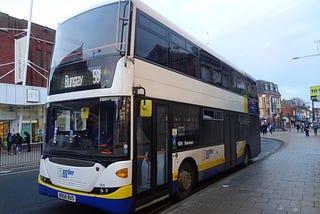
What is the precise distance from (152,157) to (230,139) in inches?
209

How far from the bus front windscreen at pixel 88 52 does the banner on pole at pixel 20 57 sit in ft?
65.6

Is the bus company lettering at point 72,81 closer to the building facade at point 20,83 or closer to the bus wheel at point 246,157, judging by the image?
the bus wheel at point 246,157

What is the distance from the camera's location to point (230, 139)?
35.7 ft

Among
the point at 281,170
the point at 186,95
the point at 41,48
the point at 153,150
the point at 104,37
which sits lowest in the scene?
the point at 281,170

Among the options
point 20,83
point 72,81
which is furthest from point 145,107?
point 20,83

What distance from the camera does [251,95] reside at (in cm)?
1446

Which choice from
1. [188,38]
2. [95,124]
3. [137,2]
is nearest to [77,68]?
[95,124]

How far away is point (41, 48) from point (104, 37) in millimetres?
24542

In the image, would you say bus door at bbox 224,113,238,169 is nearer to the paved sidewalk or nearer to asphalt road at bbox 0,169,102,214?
the paved sidewalk

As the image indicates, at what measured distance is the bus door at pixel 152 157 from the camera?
19.2ft

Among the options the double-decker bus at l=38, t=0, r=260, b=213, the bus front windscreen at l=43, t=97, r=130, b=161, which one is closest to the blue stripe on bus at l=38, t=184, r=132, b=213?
the double-decker bus at l=38, t=0, r=260, b=213

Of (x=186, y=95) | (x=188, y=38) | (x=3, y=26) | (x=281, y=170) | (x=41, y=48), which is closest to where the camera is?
(x=186, y=95)

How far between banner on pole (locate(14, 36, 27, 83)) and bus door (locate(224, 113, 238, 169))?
19483mm

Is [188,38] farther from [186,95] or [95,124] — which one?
[95,124]
